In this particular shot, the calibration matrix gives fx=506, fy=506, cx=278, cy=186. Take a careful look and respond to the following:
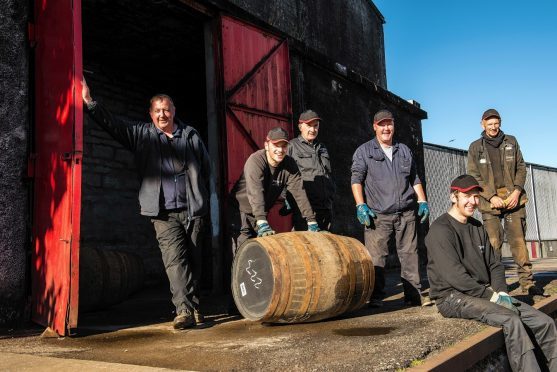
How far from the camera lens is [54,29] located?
4.43m

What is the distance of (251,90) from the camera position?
7.51 m

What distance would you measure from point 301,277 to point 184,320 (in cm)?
103

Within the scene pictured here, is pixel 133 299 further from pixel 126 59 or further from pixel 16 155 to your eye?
pixel 126 59

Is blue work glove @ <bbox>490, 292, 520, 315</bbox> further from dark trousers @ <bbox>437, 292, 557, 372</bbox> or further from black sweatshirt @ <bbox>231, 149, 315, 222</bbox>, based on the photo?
black sweatshirt @ <bbox>231, 149, 315, 222</bbox>

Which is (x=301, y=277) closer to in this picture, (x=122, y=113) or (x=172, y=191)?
(x=172, y=191)

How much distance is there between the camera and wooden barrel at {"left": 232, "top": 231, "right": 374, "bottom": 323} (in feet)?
12.3

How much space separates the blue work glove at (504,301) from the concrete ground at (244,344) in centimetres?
23

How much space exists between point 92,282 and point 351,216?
532 centimetres

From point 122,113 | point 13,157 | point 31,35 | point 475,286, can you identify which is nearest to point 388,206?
point 475,286

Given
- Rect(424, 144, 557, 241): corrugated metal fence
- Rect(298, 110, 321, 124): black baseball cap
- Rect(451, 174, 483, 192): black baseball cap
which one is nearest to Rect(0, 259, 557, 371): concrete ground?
Rect(451, 174, 483, 192): black baseball cap

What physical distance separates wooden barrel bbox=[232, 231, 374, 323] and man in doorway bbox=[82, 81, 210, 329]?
1.47 feet

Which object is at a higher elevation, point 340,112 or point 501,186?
point 340,112

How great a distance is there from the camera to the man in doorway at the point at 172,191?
4164 mm

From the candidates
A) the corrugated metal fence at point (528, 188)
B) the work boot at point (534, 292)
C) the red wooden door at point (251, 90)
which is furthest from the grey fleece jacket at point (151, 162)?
the corrugated metal fence at point (528, 188)
